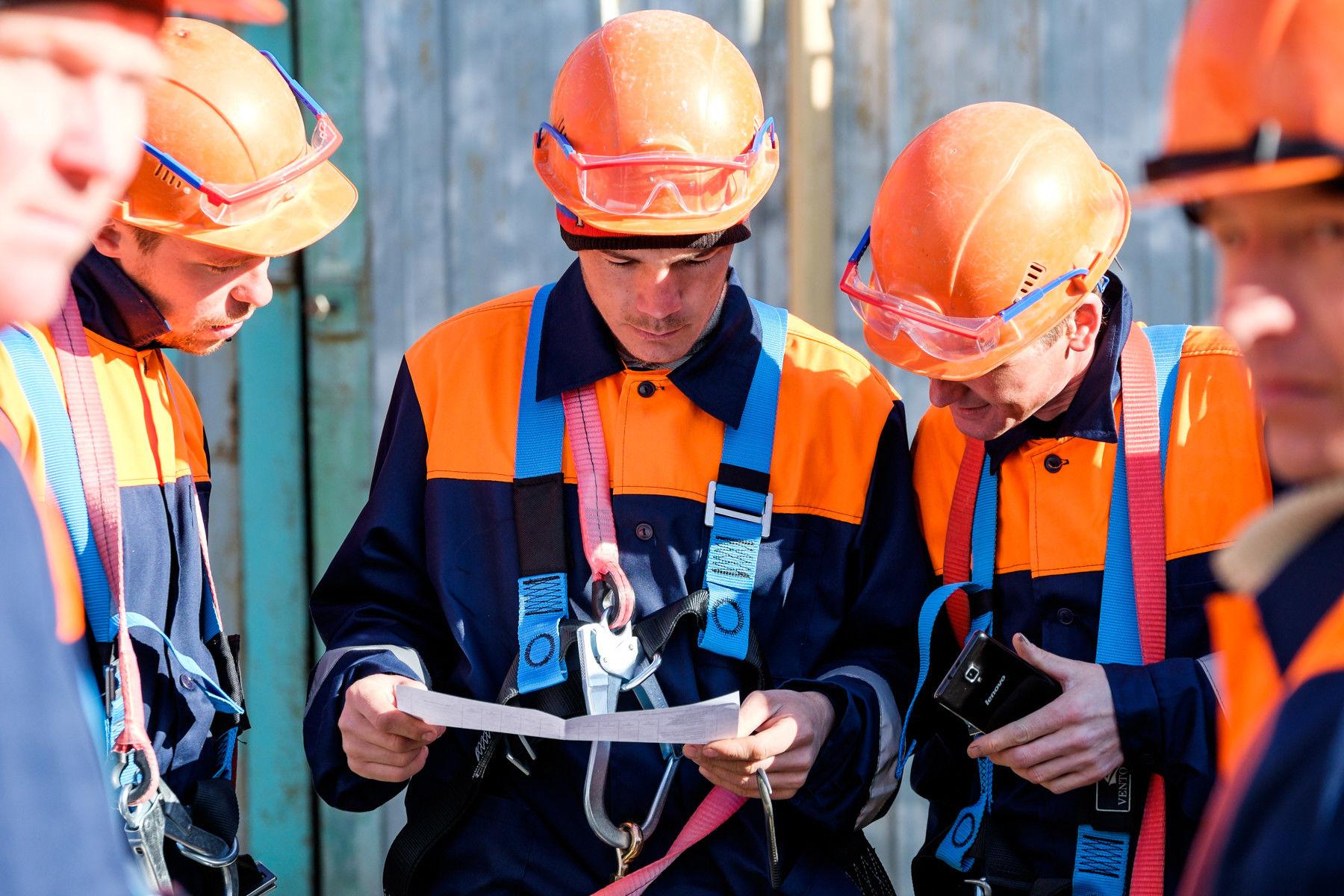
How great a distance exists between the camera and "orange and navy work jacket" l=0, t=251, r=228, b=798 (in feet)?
9.19

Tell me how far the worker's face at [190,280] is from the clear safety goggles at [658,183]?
780 millimetres

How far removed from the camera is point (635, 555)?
2.92m

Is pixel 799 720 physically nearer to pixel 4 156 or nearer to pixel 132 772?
pixel 132 772

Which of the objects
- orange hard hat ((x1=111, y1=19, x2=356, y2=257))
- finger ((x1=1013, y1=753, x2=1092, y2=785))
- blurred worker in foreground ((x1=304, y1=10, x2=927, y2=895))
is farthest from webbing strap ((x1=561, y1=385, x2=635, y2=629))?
finger ((x1=1013, y1=753, x2=1092, y2=785))

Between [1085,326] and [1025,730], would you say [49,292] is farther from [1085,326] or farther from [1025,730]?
[1085,326]

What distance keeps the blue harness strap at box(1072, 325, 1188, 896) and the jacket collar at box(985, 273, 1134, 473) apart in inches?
2.1

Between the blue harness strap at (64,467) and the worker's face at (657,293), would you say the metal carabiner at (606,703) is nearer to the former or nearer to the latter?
the worker's face at (657,293)

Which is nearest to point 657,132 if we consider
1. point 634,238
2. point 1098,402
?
point 634,238

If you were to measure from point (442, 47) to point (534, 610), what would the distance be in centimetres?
220

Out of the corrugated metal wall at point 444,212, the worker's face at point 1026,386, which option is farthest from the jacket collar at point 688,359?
the corrugated metal wall at point 444,212

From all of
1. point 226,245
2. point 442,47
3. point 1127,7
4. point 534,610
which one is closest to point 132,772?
point 534,610

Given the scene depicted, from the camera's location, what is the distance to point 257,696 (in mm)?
4480

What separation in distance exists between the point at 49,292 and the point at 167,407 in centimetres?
179

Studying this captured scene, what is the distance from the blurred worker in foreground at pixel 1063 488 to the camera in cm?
263
